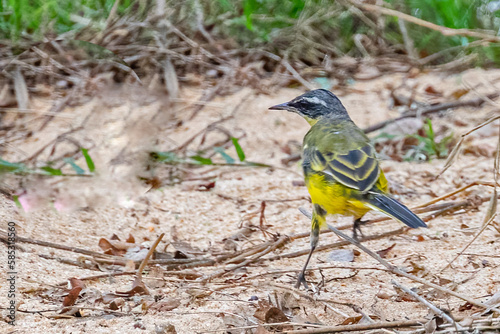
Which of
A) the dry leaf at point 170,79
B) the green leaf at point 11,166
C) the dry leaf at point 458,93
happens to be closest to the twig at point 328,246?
the green leaf at point 11,166

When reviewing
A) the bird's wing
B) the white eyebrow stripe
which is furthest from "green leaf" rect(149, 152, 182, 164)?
the bird's wing

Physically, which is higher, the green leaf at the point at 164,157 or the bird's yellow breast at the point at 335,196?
the bird's yellow breast at the point at 335,196

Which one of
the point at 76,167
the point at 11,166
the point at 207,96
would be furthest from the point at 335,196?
the point at 207,96

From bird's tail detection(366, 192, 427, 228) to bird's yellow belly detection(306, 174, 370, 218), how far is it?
0.10 metres

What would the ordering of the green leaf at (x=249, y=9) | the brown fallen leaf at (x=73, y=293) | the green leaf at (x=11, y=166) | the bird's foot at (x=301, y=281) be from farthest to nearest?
the green leaf at (x=249, y=9), the green leaf at (x=11, y=166), the bird's foot at (x=301, y=281), the brown fallen leaf at (x=73, y=293)

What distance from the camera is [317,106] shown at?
16.1 ft

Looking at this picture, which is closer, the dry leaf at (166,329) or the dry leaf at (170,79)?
the dry leaf at (166,329)

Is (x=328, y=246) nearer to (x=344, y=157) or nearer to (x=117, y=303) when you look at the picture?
(x=344, y=157)

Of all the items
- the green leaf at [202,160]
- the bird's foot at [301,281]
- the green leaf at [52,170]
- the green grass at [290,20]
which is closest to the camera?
the bird's foot at [301,281]

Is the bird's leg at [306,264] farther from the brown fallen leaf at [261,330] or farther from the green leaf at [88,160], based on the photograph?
the green leaf at [88,160]

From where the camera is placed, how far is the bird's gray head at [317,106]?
4.86m

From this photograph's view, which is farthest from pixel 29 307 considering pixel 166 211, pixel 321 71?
pixel 321 71

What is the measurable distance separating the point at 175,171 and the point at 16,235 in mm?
2423

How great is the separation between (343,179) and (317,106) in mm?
1374
